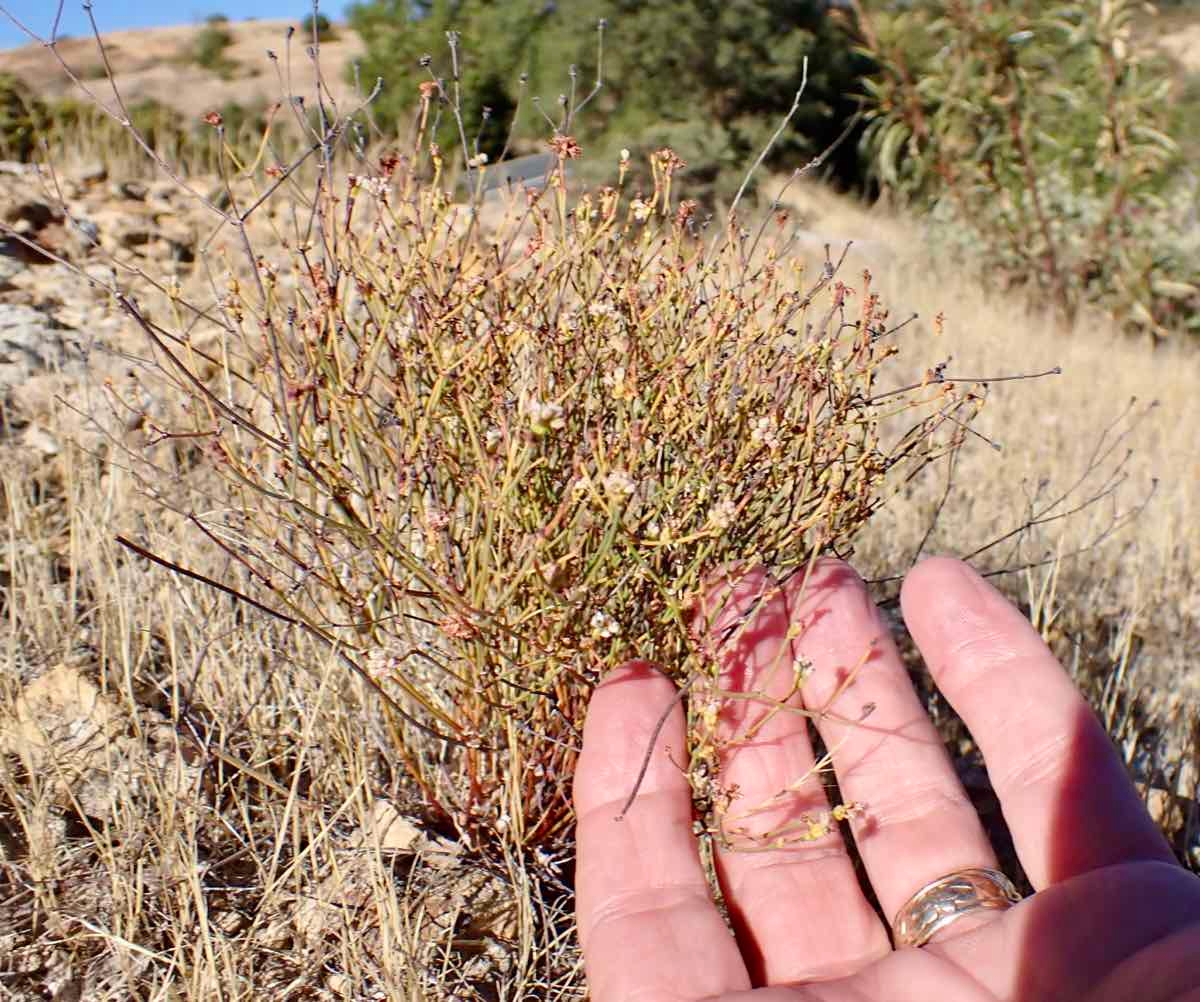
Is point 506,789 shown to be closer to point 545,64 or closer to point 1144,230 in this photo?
point 1144,230

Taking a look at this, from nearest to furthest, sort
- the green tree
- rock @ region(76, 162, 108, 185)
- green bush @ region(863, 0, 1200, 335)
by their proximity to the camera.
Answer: rock @ region(76, 162, 108, 185) → green bush @ region(863, 0, 1200, 335) → the green tree

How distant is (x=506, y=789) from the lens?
1.54 metres

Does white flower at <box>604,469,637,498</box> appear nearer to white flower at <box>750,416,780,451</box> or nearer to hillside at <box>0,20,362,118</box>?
white flower at <box>750,416,780,451</box>

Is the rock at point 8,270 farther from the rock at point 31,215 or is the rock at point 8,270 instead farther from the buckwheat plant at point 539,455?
the buckwheat plant at point 539,455

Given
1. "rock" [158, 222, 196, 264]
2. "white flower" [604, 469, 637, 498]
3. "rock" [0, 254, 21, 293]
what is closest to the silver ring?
"white flower" [604, 469, 637, 498]

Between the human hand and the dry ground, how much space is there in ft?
0.75

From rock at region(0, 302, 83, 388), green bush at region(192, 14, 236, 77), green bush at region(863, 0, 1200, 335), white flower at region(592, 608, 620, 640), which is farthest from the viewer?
green bush at region(192, 14, 236, 77)

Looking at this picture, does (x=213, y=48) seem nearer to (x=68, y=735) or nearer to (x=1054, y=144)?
(x=1054, y=144)

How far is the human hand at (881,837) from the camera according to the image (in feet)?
3.99

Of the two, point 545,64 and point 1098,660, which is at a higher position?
point 545,64

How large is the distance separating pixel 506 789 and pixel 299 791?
0.42 m

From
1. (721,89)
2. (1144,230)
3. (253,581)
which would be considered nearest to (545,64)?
(721,89)

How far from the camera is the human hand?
122 cm

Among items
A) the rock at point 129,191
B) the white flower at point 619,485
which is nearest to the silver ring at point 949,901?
the white flower at point 619,485
